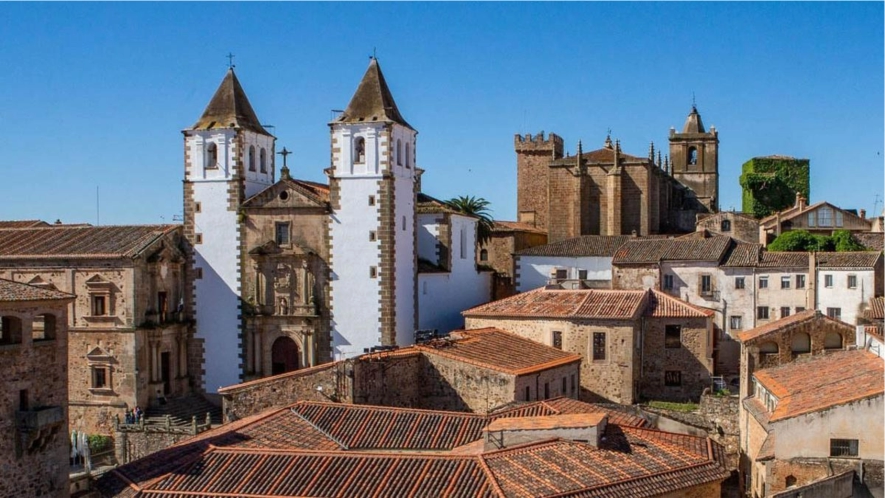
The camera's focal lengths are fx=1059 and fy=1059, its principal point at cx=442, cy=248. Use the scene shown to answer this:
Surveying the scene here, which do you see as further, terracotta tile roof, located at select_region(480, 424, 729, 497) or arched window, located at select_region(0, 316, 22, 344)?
arched window, located at select_region(0, 316, 22, 344)

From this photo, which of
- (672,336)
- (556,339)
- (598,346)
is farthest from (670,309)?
(556,339)

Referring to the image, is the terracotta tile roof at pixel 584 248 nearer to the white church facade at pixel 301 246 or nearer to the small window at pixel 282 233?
the white church facade at pixel 301 246

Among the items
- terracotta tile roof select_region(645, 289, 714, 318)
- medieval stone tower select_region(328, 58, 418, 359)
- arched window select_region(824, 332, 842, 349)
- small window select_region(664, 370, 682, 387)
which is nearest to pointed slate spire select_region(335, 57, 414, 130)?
medieval stone tower select_region(328, 58, 418, 359)

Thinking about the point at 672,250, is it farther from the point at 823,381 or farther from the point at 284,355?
the point at 823,381

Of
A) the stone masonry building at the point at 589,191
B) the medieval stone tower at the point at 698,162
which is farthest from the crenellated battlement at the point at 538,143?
the medieval stone tower at the point at 698,162

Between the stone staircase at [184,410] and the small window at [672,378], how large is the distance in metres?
17.4

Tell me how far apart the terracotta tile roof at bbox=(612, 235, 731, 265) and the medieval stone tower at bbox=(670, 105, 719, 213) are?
25101 mm

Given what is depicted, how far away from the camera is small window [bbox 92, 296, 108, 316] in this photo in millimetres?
40750

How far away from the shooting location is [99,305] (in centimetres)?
4084

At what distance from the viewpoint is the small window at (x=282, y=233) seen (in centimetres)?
4294

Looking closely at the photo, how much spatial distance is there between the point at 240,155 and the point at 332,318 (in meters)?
7.82

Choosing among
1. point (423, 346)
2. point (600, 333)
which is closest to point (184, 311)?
Result: point (423, 346)

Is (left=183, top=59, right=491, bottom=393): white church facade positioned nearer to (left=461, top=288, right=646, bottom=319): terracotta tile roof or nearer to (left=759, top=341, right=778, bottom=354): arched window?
(left=461, top=288, right=646, bottom=319): terracotta tile roof

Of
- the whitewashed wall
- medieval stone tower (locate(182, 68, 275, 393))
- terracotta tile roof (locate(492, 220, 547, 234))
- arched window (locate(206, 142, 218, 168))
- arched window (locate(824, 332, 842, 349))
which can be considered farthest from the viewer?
terracotta tile roof (locate(492, 220, 547, 234))
